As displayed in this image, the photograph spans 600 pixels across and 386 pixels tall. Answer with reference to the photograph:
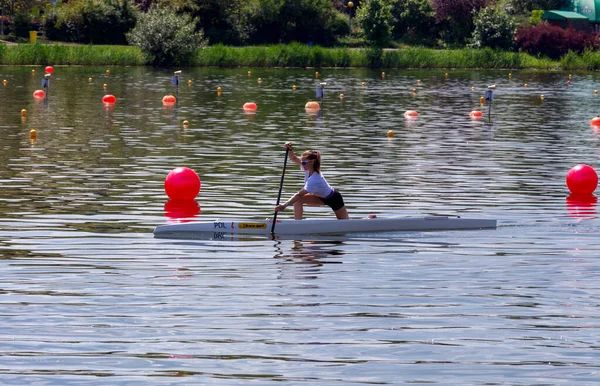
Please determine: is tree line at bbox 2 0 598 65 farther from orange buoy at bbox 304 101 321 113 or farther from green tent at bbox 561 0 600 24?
orange buoy at bbox 304 101 321 113

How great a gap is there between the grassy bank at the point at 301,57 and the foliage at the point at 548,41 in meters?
1.55

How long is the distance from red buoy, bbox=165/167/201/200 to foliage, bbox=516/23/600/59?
72.8m

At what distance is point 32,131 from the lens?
3559 cm

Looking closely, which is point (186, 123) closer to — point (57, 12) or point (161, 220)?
point (161, 220)

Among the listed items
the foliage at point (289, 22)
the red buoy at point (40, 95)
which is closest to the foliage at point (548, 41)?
the foliage at point (289, 22)

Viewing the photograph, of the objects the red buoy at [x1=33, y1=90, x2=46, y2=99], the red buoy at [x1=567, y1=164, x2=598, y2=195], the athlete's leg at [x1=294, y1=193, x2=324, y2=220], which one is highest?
the athlete's leg at [x1=294, y1=193, x2=324, y2=220]

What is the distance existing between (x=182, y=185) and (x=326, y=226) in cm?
445

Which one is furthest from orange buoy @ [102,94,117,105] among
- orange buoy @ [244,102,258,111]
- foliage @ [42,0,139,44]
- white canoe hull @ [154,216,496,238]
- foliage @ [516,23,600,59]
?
foliage @ [516,23,600,59]

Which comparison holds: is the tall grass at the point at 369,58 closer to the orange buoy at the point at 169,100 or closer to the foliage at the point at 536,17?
the foliage at the point at 536,17

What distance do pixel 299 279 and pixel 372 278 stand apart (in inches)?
40.9

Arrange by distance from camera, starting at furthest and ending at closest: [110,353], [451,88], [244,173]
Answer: [451,88], [244,173], [110,353]

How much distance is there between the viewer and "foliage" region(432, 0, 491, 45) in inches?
3765

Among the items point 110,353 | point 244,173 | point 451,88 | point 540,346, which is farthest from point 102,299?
point 451,88

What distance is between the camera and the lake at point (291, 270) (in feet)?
37.3
